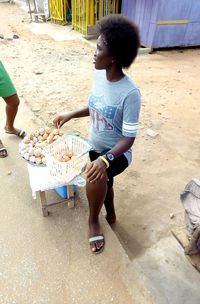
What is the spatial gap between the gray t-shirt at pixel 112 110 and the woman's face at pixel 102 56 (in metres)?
0.12

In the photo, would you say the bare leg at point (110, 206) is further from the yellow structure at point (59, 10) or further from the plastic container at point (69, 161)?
Result: the yellow structure at point (59, 10)

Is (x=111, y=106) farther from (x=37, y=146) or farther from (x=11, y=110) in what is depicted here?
(x=11, y=110)

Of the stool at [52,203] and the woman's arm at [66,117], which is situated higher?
the woman's arm at [66,117]

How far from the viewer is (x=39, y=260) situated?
1.76 m

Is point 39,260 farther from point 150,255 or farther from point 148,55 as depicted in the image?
point 148,55

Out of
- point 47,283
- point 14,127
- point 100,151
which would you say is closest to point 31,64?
point 14,127

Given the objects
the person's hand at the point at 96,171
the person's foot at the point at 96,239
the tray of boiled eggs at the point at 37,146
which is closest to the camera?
the person's hand at the point at 96,171

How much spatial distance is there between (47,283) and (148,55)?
6617mm

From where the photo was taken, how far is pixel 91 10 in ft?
25.6

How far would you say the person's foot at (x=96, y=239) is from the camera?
5.94 feet

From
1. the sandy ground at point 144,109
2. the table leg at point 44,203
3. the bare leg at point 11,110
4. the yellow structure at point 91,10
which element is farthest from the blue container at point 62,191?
the yellow structure at point 91,10

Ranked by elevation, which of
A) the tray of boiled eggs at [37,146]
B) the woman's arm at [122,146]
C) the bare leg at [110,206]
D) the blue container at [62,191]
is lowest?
the bare leg at [110,206]

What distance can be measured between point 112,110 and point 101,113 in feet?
0.30

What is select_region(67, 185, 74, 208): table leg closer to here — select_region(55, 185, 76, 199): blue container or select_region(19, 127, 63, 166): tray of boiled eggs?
A: select_region(55, 185, 76, 199): blue container
